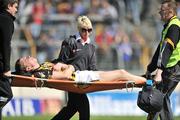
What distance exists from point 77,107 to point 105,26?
10591 mm

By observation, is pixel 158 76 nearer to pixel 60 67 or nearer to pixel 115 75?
pixel 115 75

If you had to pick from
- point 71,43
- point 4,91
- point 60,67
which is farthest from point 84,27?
point 4,91

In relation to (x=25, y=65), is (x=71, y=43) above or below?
above

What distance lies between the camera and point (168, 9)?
34.2 ft

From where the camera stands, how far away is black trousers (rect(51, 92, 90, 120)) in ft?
35.6

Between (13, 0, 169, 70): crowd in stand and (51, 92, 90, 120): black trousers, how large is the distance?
921 cm

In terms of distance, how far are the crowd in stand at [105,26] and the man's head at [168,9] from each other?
382 inches

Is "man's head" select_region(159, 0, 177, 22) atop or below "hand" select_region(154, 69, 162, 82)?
atop

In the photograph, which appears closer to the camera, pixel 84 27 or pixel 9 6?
pixel 9 6

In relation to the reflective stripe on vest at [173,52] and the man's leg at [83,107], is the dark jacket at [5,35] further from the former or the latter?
the reflective stripe on vest at [173,52]

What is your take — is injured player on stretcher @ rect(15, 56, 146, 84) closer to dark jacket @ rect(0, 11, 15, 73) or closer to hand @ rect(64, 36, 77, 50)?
hand @ rect(64, 36, 77, 50)

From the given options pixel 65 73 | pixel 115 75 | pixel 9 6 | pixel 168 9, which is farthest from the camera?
pixel 115 75

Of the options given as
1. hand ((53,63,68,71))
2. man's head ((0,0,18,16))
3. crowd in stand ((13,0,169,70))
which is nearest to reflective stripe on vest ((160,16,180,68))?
hand ((53,63,68,71))

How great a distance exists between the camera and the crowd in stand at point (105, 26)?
20281 millimetres
